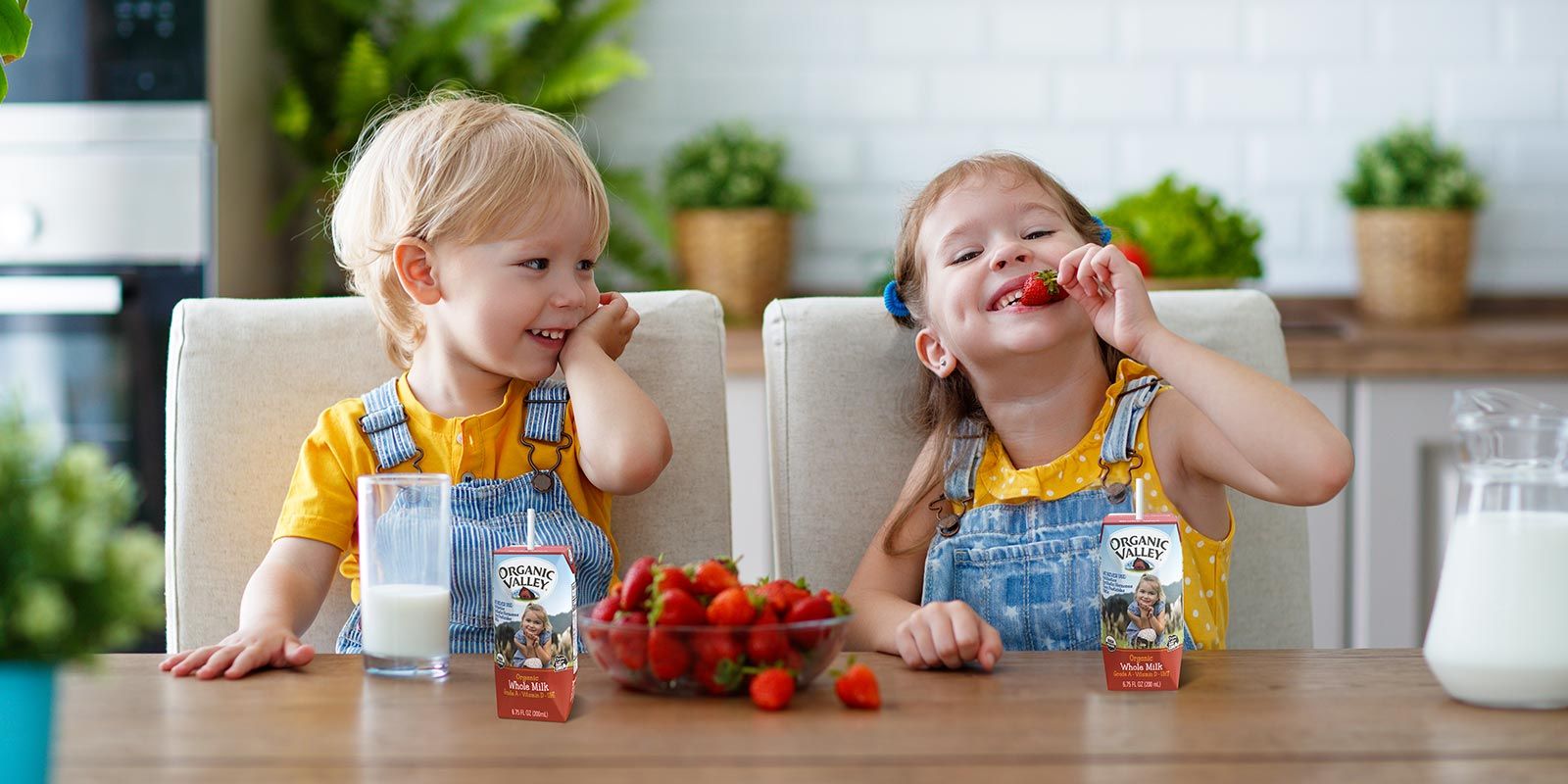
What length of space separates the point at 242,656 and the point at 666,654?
40 centimetres

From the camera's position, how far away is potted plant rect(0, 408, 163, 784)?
0.74m

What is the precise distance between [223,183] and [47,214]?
1.03 ft

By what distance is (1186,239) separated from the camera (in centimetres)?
271

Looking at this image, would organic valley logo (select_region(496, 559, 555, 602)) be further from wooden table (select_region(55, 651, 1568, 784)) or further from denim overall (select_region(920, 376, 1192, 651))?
denim overall (select_region(920, 376, 1192, 651))

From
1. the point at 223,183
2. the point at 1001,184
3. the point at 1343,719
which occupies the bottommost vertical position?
the point at 1343,719

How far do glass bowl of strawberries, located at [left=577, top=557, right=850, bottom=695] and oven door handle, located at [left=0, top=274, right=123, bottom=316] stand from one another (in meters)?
1.93

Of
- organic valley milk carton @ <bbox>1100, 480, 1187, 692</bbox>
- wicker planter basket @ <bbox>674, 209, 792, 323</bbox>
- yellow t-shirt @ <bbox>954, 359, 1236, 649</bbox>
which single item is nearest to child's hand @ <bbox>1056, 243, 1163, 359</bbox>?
yellow t-shirt @ <bbox>954, 359, 1236, 649</bbox>

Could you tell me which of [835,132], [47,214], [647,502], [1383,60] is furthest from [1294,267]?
[47,214]

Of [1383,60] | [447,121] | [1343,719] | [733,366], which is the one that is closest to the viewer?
[1343,719]

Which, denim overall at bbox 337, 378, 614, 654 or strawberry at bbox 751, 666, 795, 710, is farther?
denim overall at bbox 337, 378, 614, 654

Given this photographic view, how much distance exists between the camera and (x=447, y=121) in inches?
67.8

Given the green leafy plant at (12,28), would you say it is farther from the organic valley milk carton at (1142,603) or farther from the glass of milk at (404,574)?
the organic valley milk carton at (1142,603)

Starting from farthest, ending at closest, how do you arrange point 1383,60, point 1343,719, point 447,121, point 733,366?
point 1383,60, point 733,366, point 447,121, point 1343,719

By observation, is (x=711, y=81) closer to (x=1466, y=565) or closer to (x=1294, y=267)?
(x=1294, y=267)
